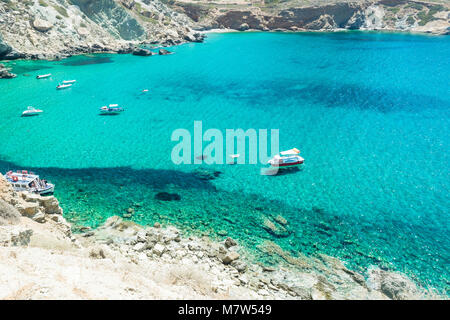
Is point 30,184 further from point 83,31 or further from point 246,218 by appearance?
point 83,31

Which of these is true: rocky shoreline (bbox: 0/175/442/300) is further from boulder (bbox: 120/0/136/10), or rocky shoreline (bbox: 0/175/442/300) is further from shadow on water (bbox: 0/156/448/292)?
boulder (bbox: 120/0/136/10)

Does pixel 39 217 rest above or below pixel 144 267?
above

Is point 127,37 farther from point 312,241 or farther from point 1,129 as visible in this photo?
point 312,241

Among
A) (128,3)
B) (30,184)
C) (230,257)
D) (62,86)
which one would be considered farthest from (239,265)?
(128,3)

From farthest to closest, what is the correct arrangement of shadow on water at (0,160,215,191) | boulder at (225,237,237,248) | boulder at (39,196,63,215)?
shadow on water at (0,160,215,191) < boulder at (39,196,63,215) < boulder at (225,237,237,248)

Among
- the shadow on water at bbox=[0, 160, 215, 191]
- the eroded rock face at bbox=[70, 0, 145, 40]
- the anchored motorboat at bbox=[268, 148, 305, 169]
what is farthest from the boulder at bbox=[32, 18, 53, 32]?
the anchored motorboat at bbox=[268, 148, 305, 169]

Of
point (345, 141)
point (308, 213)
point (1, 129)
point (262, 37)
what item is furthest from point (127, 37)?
point (308, 213)
